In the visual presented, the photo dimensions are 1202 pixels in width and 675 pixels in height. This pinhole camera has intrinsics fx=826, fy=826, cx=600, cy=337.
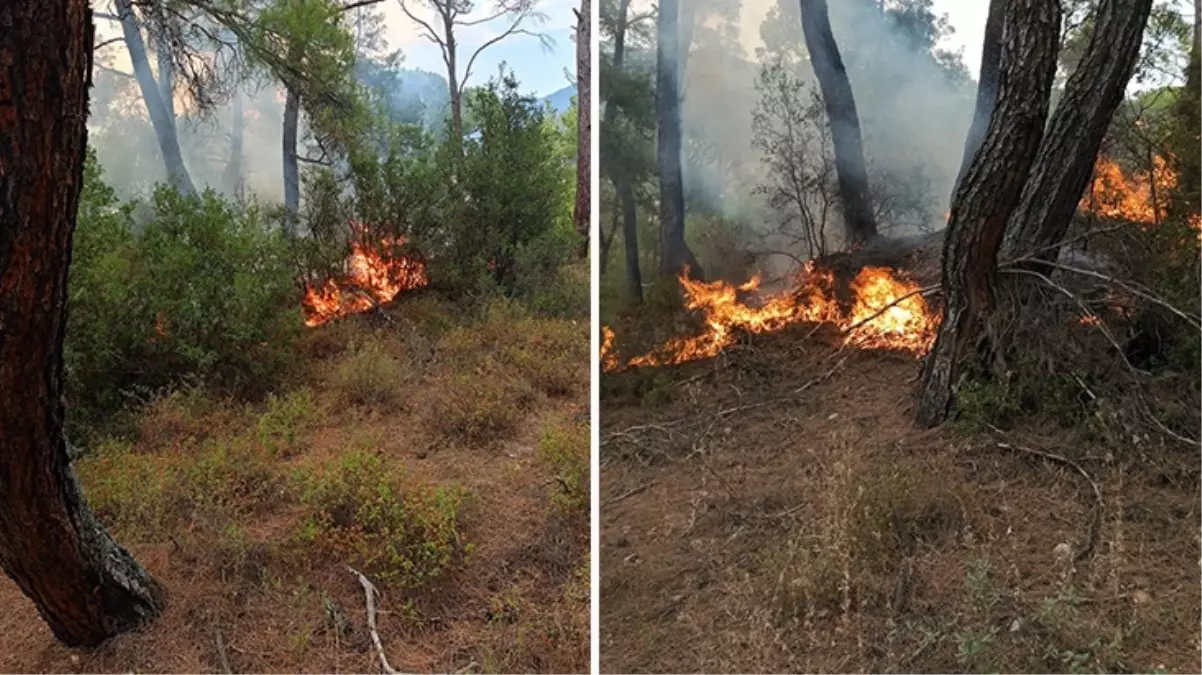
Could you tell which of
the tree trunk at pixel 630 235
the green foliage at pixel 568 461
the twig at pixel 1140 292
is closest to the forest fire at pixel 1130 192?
the twig at pixel 1140 292

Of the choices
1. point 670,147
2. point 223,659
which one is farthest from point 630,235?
point 223,659

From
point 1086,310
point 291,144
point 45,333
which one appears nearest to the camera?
point 45,333

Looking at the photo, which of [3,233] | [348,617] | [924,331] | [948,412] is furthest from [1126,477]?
[3,233]

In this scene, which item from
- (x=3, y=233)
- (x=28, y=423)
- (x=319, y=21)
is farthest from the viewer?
(x=319, y=21)

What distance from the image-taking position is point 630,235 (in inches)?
72.0

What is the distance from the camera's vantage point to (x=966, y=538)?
150 cm

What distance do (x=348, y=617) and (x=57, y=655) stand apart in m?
0.62

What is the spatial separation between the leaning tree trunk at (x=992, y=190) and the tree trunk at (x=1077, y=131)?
68mm

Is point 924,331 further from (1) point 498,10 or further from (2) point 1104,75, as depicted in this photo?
(1) point 498,10

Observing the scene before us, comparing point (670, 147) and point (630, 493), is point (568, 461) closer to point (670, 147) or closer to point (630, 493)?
point (630, 493)

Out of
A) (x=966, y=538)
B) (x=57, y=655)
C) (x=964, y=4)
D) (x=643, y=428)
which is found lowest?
(x=57, y=655)

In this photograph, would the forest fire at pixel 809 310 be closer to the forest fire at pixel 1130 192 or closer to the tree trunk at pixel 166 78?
the forest fire at pixel 1130 192

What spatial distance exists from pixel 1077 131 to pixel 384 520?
1790 mm

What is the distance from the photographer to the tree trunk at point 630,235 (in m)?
1.83
